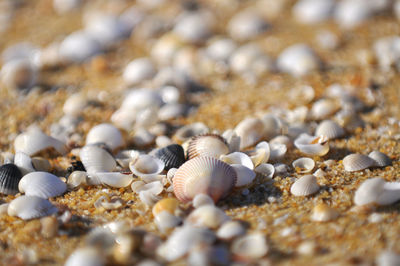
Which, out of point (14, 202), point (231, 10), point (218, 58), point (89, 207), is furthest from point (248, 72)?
point (14, 202)

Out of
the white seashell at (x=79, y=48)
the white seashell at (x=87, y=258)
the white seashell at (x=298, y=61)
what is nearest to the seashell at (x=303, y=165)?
the white seashell at (x=87, y=258)

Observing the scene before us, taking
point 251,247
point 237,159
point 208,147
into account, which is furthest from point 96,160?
point 251,247

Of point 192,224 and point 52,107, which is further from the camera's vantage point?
point 52,107

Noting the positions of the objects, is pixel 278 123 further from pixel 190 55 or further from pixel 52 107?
pixel 52 107

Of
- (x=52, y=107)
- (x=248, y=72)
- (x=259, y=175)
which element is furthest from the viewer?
(x=248, y=72)

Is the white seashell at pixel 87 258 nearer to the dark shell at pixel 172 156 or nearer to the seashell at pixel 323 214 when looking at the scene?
the dark shell at pixel 172 156

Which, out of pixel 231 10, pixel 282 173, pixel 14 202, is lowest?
pixel 282 173

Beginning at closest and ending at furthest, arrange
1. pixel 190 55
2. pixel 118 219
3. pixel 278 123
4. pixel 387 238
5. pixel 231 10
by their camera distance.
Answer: pixel 387 238 → pixel 118 219 → pixel 278 123 → pixel 190 55 → pixel 231 10

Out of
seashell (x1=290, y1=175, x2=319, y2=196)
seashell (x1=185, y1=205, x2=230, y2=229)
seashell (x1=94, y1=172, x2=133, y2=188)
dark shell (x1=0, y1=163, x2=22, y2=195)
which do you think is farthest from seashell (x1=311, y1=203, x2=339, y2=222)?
dark shell (x1=0, y1=163, x2=22, y2=195)
